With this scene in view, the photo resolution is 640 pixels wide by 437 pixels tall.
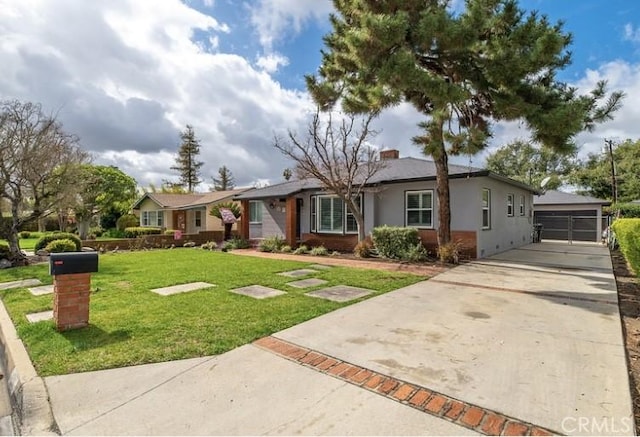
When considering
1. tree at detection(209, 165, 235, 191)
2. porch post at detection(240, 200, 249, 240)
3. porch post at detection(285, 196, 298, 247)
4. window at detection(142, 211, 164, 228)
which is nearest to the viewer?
porch post at detection(285, 196, 298, 247)

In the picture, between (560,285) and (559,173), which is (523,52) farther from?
(559,173)

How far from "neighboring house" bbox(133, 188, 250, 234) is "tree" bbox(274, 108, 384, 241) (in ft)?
42.8

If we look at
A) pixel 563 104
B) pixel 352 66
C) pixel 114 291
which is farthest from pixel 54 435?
pixel 352 66

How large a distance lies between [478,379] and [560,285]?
600cm

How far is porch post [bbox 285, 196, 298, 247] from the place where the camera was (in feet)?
53.8

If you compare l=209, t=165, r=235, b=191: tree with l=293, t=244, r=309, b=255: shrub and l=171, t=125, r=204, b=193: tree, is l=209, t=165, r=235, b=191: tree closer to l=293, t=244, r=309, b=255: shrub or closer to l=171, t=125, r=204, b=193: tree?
l=171, t=125, r=204, b=193: tree

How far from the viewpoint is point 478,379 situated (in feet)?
11.0

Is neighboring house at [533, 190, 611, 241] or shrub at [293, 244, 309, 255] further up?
neighboring house at [533, 190, 611, 241]

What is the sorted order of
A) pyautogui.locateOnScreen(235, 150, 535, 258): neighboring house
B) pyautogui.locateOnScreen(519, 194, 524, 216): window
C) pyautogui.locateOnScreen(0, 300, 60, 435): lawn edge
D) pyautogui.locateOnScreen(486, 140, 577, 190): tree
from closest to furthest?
pyautogui.locateOnScreen(0, 300, 60, 435): lawn edge
pyautogui.locateOnScreen(235, 150, 535, 258): neighboring house
pyautogui.locateOnScreen(519, 194, 524, 216): window
pyautogui.locateOnScreen(486, 140, 577, 190): tree

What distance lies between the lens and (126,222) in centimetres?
3005

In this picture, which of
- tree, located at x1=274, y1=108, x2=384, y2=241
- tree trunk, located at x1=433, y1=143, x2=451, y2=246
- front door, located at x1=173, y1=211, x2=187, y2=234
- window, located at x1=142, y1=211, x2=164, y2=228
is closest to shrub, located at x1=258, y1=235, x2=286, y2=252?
tree, located at x1=274, y1=108, x2=384, y2=241

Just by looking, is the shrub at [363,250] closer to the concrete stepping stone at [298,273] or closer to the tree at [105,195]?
the concrete stepping stone at [298,273]

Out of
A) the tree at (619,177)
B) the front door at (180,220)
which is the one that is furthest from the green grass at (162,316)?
the tree at (619,177)

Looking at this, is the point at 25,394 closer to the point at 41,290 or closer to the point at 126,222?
the point at 41,290
